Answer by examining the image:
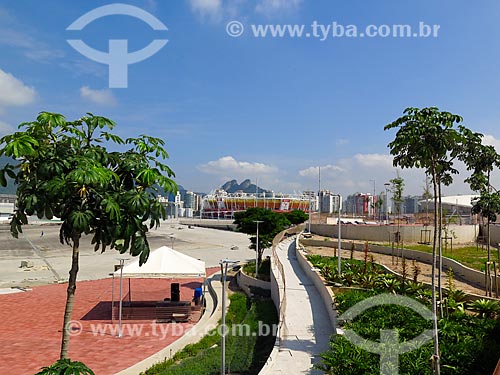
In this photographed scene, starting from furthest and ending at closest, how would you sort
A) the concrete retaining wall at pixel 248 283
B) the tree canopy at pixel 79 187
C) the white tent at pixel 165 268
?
the concrete retaining wall at pixel 248 283 < the white tent at pixel 165 268 < the tree canopy at pixel 79 187

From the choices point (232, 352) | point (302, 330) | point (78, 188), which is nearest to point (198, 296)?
point (232, 352)

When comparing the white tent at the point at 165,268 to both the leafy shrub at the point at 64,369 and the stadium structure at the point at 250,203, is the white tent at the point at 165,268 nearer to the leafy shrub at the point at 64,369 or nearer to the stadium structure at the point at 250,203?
the leafy shrub at the point at 64,369

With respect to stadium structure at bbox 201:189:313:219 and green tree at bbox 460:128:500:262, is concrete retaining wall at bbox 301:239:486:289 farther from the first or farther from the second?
stadium structure at bbox 201:189:313:219

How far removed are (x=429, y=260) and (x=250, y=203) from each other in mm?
103909

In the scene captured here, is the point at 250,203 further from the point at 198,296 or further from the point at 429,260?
the point at 198,296

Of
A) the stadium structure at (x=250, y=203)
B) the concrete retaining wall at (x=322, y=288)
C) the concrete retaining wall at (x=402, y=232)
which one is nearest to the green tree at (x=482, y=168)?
the concrete retaining wall at (x=322, y=288)

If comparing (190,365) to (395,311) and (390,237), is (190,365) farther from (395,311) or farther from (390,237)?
(390,237)

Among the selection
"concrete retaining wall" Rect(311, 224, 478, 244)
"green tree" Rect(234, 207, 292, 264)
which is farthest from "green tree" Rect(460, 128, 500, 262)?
"concrete retaining wall" Rect(311, 224, 478, 244)

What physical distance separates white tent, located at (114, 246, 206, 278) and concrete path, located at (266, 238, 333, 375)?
406 cm

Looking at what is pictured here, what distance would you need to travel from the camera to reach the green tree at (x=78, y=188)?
14.0 feet

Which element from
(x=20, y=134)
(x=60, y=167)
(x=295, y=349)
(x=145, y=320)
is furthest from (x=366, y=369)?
(x=145, y=320)

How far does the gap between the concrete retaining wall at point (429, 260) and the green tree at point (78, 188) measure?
57.8 feet

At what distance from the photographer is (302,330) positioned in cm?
1159

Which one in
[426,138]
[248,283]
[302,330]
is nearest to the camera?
[426,138]
